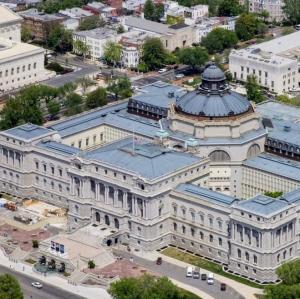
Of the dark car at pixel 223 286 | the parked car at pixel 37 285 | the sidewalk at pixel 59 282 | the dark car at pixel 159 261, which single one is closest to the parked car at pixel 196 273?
the dark car at pixel 223 286

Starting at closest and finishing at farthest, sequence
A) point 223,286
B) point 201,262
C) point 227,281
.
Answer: point 223,286, point 227,281, point 201,262

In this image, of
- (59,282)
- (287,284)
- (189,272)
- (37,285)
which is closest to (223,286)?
(189,272)

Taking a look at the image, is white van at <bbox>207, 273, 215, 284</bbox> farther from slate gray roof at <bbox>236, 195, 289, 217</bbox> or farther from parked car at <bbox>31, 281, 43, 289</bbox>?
parked car at <bbox>31, 281, 43, 289</bbox>

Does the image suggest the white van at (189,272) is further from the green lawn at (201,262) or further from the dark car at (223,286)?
the dark car at (223,286)

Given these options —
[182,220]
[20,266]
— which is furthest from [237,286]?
[20,266]

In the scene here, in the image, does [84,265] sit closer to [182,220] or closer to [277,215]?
[182,220]

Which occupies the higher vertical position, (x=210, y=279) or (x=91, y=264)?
(x=91, y=264)

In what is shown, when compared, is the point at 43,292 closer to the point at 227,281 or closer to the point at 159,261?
the point at 159,261
